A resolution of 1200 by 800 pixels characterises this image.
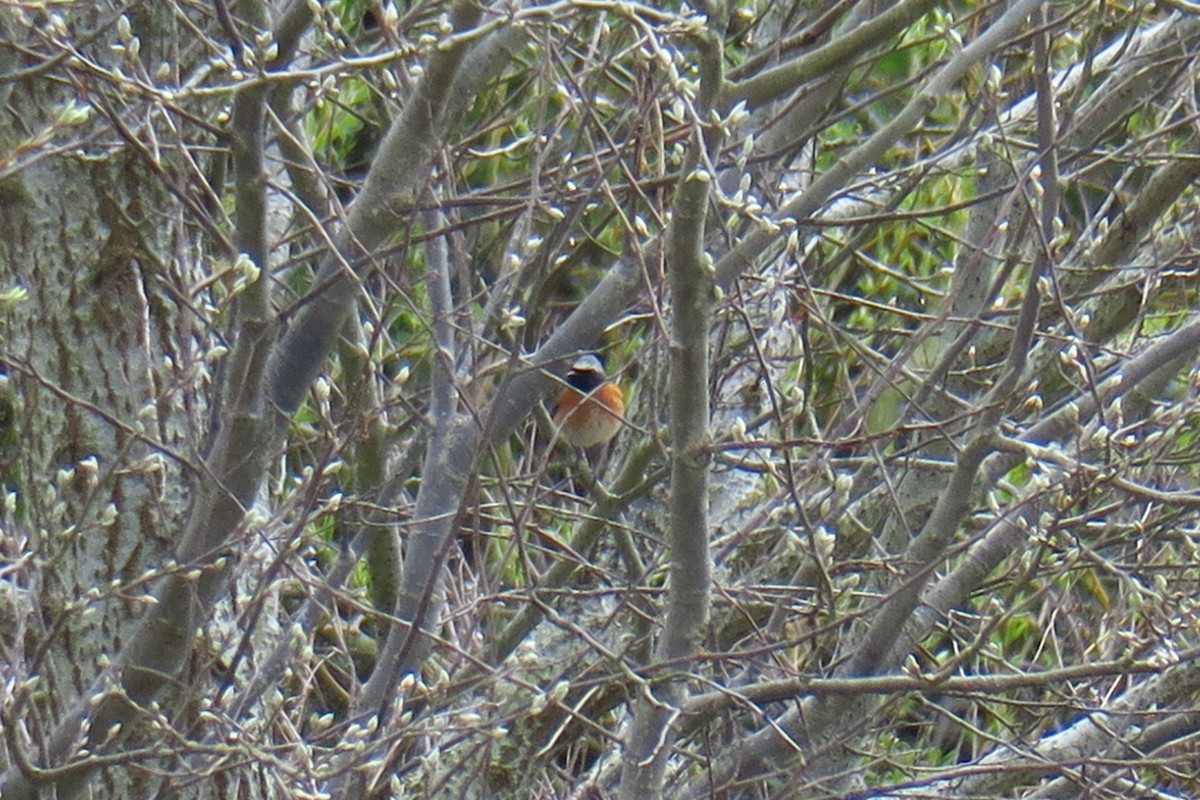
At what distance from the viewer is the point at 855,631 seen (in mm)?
3779

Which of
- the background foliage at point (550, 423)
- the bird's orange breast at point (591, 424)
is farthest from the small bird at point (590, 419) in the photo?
the background foliage at point (550, 423)

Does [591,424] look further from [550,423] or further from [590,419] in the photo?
[550,423]

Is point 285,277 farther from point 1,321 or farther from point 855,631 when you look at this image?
point 855,631

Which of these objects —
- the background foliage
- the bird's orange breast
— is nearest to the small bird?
the bird's orange breast

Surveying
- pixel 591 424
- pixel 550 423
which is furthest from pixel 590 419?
pixel 550 423

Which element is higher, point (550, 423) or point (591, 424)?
point (550, 423)

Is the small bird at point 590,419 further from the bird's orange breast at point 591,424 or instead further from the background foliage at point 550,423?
the background foliage at point 550,423

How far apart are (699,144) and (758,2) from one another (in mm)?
3379

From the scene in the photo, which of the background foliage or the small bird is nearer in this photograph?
the background foliage

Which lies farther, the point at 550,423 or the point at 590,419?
the point at 590,419

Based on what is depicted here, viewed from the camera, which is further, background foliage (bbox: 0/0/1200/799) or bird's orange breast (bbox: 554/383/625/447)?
bird's orange breast (bbox: 554/383/625/447)

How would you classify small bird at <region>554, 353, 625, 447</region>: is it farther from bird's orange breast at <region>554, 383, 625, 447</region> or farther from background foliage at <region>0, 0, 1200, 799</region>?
background foliage at <region>0, 0, 1200, 799</region>

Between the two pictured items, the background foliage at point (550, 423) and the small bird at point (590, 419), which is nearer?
the background foliage at point (550, 423)

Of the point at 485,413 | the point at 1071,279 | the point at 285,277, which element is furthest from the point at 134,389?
the point at 1071,279
